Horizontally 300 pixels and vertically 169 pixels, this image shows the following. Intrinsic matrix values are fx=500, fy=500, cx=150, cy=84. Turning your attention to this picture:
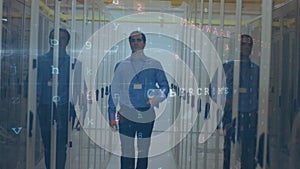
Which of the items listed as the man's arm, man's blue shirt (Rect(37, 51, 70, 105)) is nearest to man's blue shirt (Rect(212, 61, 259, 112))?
the man's arm

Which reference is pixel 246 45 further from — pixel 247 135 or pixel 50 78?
pixel 50 78

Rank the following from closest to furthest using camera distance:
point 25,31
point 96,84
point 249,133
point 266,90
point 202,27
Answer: point 266,90 → point 249,133 → point 25,31 → point 96,84 → point 202,27

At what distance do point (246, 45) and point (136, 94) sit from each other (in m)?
0.82

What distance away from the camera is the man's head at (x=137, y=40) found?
3498 millimetres

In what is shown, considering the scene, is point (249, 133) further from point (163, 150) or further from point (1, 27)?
point (1, 27)

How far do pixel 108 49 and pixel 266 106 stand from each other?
1497 mm

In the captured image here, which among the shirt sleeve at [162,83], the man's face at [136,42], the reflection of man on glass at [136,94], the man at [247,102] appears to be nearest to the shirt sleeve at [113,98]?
the reflection of man on glass at [136,94]

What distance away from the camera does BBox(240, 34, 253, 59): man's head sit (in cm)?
306

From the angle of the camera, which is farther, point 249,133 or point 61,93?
point 61,93

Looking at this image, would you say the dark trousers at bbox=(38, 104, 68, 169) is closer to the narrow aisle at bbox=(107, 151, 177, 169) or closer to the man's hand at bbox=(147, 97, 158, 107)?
the narrow aisle at bbox=(107, 151, 177, 169)

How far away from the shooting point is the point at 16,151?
3375 millimetres

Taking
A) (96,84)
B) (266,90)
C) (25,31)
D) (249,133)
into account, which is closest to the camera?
(266,90)

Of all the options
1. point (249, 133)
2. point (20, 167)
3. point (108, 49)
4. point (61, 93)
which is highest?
point (108, 49)

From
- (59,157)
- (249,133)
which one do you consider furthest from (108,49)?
(249,133)
